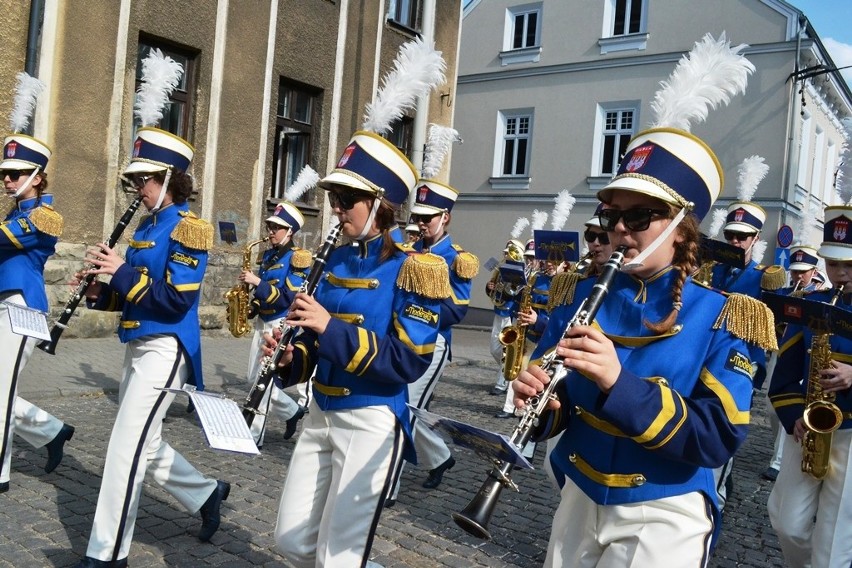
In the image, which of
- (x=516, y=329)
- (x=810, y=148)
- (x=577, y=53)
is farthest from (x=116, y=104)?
(x=810, y=148)

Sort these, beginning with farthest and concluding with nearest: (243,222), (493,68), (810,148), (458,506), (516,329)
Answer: (493,68)
(810,148)
(243,222)
(516,329)
(458,506)

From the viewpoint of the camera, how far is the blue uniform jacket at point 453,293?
247 inches

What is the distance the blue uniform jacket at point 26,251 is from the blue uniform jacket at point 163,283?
1207mm

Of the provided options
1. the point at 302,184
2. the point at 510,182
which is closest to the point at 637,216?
the point at 302,184

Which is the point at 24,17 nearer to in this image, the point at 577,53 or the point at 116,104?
the point at 116,104

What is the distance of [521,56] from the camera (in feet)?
83.9

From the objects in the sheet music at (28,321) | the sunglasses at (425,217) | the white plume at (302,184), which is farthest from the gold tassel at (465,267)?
the white plume at (302,184)

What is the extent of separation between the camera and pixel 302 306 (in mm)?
3102

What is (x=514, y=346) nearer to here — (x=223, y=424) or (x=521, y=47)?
(x=223, y=424)

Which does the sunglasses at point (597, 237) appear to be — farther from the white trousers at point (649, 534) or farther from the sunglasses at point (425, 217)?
the white trousers at point (649, 534)

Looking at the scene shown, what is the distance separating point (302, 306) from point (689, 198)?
150cm

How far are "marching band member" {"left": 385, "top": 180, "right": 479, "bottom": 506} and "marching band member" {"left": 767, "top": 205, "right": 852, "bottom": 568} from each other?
246cm

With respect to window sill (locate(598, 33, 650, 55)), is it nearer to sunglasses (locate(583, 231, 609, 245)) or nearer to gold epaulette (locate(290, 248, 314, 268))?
gold epaulette (locate(290, 248, 314, 268))

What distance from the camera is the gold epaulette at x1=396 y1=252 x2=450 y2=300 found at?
3.18m
